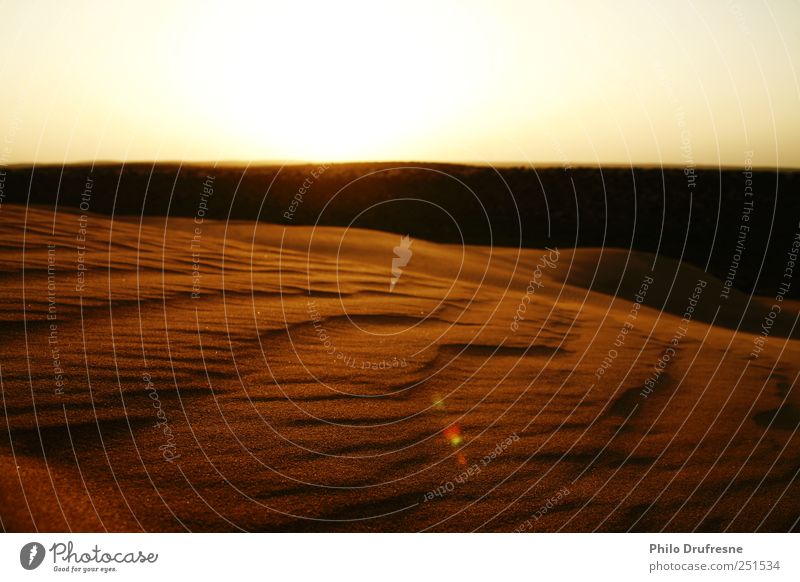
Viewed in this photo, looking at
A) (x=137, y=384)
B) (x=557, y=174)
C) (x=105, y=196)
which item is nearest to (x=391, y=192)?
(x=105, y=196)

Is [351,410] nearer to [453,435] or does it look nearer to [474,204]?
[453,435]

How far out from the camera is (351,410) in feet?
18.6

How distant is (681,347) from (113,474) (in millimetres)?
6154

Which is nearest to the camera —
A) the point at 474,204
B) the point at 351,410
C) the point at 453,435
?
the point at 453,435

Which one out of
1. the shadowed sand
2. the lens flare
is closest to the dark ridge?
the shadowed sand

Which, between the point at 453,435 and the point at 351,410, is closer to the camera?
the point at 453,435

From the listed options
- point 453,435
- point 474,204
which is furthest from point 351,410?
point 474,204

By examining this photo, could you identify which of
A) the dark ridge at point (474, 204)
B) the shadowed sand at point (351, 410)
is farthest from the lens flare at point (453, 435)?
the dark ridge at point (474, 204)

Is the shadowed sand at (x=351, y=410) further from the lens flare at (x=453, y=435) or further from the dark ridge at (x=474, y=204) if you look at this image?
the dark ridge at (x=474, y=204)

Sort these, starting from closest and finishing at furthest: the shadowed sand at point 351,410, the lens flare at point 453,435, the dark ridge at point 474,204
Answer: the shadowed sand at point 351,410 → the lens flare at point 453,435 → the dark ridge at point 474,204

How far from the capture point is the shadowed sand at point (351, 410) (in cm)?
453

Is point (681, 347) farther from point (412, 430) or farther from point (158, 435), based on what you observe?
point (158, 435)

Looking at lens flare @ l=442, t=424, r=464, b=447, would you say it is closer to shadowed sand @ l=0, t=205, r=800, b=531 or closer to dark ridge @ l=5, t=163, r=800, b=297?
shadowed sand @ l=0, t=205, r=800, b=531

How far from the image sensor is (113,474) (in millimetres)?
4500
